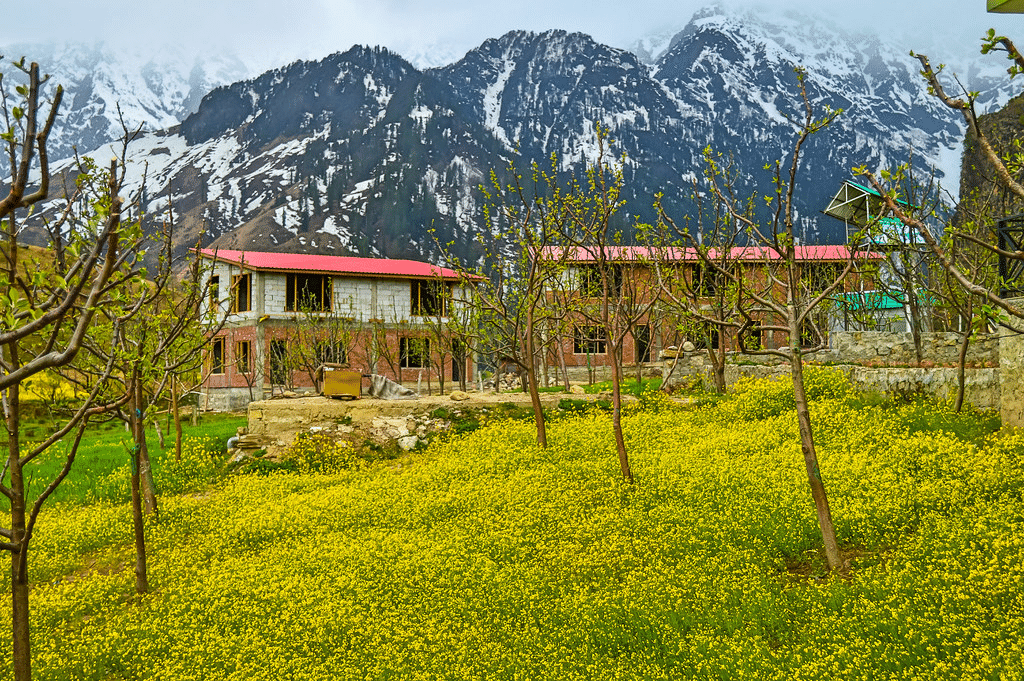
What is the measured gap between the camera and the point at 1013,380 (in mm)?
11375

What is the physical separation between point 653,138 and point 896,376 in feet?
404

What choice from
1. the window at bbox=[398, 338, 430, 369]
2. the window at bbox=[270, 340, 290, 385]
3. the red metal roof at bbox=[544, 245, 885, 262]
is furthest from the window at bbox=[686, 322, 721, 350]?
the window at bbox=[270, 340, 290, 385]

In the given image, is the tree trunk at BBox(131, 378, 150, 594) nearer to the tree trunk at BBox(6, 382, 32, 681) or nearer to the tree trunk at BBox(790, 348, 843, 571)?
the tree trunk at BBox(6, 382, 32, 681)

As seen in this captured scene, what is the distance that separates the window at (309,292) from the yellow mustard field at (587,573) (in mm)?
25716

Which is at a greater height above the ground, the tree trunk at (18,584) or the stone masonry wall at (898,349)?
the stone masonry wall at (898,349)

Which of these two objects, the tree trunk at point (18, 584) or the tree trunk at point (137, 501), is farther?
the tree trunk at point (137, 501)

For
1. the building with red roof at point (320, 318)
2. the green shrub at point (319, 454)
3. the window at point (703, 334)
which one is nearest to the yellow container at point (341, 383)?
the green shrub at point (319, 454)

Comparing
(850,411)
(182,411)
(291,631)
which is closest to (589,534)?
(291,631)

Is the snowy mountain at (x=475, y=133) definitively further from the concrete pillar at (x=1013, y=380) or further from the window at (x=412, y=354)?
the concrete pillar at (x=1013, y=380)

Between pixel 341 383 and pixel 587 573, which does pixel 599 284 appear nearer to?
pixel 341 383

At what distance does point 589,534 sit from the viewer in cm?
945

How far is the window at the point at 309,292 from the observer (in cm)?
3853

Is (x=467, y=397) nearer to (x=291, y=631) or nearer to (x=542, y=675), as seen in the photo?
(x=291, y=631)

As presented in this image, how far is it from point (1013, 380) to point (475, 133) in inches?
4920
